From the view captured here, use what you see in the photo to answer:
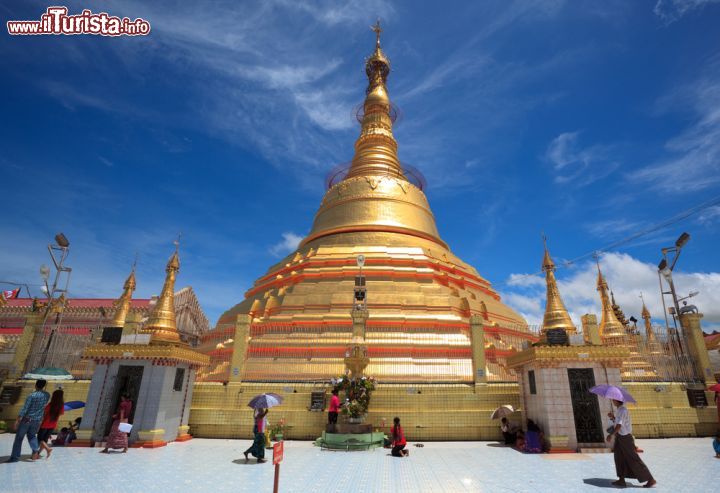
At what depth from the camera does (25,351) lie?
1544 centimetres

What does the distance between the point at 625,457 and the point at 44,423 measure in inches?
489

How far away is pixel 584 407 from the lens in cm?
1146

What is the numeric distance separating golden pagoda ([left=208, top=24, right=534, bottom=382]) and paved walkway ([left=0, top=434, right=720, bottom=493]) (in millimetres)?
4606

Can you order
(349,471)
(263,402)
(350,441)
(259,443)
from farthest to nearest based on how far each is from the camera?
(350,441)
(263,402)
(259,443)
(349,471)

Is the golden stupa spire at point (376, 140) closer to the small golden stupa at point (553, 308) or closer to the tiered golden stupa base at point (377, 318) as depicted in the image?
the tiered golden stupa base at point (377, 318)

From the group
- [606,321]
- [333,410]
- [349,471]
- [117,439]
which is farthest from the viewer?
[606,321]

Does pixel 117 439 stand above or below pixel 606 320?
below

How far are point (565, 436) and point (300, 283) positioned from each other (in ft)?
47.3

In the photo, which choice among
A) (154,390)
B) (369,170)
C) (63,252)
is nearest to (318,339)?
(154,390)

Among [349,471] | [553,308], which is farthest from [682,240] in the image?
[349,471]

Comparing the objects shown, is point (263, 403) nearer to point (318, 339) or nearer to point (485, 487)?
point (485, 487)

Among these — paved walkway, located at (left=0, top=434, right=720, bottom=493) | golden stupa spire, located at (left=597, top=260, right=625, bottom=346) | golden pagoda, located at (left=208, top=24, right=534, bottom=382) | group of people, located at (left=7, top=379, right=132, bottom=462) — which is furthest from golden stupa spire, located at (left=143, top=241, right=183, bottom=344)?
golden stupa spire, located at (left=597, top=260, right=625, bottom=346)

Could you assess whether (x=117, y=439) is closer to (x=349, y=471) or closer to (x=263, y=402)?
(x=263, y=402)

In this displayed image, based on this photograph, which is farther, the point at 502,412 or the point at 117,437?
the point at 502,412
